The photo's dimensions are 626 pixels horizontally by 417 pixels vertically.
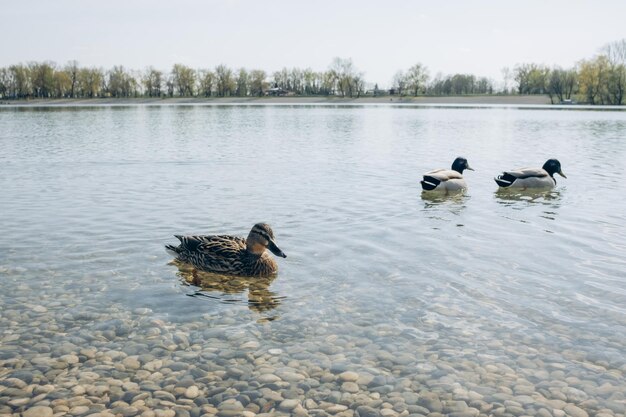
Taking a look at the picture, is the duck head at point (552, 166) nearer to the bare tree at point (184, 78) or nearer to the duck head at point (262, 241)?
the duck head at point (262, 241)

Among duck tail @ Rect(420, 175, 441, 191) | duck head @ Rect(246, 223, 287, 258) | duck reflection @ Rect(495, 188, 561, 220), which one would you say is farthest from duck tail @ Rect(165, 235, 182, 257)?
duck tail @ Rect(420, 175, 441, 191)

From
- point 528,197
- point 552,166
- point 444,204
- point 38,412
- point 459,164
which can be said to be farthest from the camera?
point 459,164

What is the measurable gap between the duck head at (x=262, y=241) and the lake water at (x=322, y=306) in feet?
1.63

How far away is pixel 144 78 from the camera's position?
609 feet

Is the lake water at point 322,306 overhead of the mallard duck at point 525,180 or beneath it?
beneath

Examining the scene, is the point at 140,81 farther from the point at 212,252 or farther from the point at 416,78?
the point at 212,252

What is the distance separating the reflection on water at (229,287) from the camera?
806 cm

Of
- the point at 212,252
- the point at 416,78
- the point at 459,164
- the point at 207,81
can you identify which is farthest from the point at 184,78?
the point at 212,252

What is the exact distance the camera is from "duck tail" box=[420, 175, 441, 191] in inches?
667

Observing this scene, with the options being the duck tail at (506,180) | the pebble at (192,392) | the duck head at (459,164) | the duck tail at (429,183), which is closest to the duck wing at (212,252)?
the pebble at (192,392)

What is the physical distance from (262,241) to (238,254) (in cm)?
45

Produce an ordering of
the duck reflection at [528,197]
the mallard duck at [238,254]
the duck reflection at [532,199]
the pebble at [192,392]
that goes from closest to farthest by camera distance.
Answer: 1. the pebble at [192,392]
2. the mallard duck at [238,254]
3. the duck reflection at [532,199]
4. the duck reflection at [528,197]

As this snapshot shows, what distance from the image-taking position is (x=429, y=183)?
17.0m

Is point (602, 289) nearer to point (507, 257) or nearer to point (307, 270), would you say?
point (507, 257)
